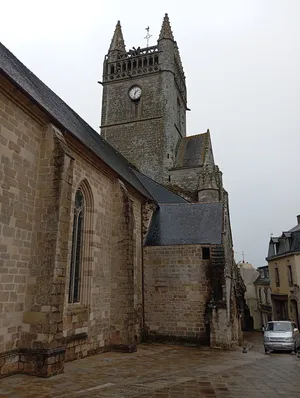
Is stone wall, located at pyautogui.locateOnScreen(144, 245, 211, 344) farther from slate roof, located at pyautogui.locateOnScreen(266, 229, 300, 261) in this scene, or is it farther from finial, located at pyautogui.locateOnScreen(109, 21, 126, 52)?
finial, located at pyautogui.locateOnScreen(109, 21, 126, 52)

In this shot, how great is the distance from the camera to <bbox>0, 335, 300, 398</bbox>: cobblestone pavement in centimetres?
537

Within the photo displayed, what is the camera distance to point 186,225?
15.0 meters

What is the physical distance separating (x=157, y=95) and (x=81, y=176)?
19.4m

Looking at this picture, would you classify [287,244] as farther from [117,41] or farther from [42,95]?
[117,41]

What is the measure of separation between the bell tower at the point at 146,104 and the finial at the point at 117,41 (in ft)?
1.05

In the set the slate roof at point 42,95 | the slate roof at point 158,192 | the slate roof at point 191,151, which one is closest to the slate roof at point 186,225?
the slate roof at point 158,192

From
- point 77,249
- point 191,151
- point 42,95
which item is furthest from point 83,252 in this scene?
point 191,151

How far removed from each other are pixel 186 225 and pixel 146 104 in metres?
15.5

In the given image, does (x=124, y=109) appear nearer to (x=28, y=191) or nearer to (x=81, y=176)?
(x=81, y=176)

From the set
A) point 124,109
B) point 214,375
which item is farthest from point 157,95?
point 214,375

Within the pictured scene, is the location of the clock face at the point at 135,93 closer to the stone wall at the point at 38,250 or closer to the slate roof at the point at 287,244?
the slate roof at the point at 287,244

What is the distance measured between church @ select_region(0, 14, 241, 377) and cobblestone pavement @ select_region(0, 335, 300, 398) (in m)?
0.54

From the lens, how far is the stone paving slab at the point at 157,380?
17.6 feet

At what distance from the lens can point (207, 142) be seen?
27.5 meters
